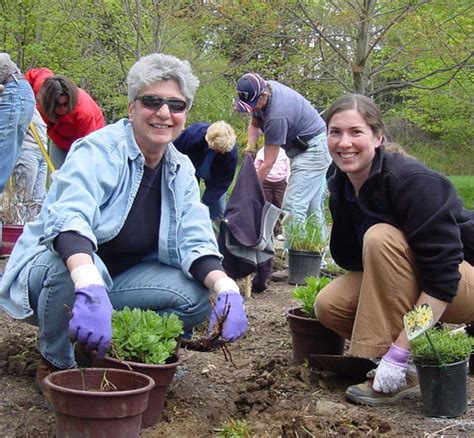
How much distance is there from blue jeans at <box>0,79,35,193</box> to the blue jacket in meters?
1.31

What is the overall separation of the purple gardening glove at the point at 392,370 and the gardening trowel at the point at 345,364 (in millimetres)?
292

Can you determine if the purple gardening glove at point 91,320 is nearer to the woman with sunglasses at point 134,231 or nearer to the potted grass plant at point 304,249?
the woman with sunglasses at point 134,231

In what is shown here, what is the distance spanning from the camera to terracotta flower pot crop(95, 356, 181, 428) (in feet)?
9.36

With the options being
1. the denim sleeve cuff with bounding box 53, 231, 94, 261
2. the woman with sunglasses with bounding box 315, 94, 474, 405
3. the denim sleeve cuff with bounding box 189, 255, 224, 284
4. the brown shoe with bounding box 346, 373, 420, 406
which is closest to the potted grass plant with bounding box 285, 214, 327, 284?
the woman with sunglasses with bounding box 315, 94, 474, 405

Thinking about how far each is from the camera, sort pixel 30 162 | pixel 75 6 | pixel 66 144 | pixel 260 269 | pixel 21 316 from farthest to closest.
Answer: pixel 75 6, pixel 30 162, pixel 66 144, pixel 260 269, pixel 21 316

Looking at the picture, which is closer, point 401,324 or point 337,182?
point 401,324

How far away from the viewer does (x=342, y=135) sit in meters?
3.45

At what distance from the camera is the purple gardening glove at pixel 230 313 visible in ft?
9.84

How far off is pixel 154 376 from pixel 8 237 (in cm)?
464

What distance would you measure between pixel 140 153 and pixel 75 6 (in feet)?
33.0

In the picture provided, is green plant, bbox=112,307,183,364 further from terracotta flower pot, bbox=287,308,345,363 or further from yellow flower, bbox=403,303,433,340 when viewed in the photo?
terracotta flower pot, bbox=287,308,345,363

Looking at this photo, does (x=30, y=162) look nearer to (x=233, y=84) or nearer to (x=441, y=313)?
(x=441, y=313)

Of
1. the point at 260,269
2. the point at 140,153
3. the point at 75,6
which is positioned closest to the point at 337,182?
the point at 140,153

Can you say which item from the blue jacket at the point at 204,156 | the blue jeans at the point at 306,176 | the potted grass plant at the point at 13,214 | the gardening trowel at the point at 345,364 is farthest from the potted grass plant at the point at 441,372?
the potted grass plant at the point at 13,214
